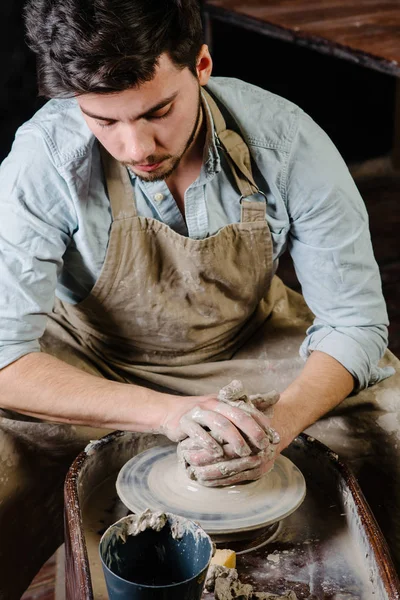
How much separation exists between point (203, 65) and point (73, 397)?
0.75 m

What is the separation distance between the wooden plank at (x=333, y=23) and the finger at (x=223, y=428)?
1849 millimetres

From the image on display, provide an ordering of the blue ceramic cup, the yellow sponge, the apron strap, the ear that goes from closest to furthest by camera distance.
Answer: the blue ceramic cup → the yellow sponge → the ear → the apron strap

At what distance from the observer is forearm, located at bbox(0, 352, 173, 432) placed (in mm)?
1681

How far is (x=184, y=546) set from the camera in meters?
1.32

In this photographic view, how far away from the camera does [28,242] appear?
1.79m

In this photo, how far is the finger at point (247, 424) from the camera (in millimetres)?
1496

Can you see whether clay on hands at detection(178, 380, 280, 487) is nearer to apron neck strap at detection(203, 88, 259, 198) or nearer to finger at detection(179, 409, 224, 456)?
finger at detection(179, 409, 224, 456)

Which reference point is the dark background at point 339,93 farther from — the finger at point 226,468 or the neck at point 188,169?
the finger at point 226,468

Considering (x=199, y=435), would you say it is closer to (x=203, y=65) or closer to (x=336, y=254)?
(x=336, y=254)

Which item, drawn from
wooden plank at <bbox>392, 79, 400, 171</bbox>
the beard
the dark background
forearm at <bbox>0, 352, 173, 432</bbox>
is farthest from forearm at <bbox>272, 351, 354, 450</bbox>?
wooden plank at <bbox>392, 79, 400, 171</bbox>

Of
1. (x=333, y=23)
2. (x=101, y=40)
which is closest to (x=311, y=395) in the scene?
(x=101, y=40)

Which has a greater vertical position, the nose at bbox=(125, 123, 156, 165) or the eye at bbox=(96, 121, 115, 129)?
the eye at bbox=(96, 121, 115, 129)

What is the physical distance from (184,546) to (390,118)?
4.22 m

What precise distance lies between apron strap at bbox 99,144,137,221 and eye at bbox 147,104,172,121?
0.23 m
